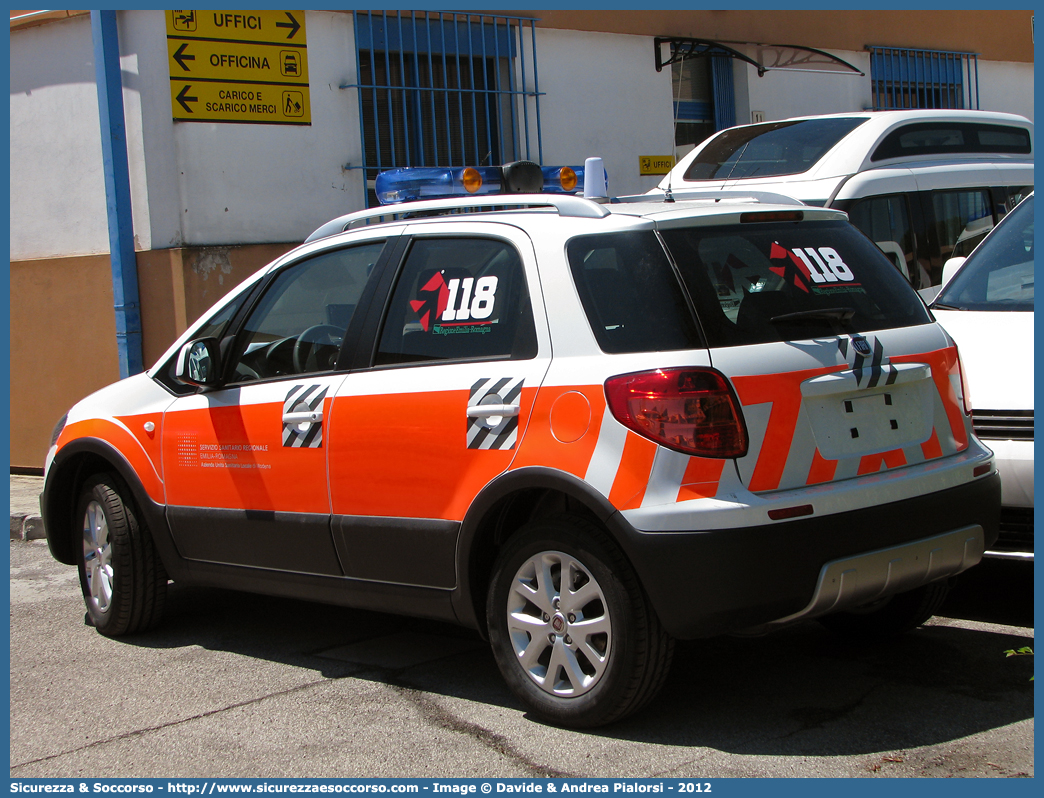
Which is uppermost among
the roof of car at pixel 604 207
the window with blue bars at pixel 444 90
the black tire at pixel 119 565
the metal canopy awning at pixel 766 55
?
the metal canopy awning at pixel 766 55

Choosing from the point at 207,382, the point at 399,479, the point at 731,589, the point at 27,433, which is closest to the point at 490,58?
the point at 27,433

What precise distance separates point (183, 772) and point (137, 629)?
175cm

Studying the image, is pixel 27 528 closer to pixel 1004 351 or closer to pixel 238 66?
pixel 238 66

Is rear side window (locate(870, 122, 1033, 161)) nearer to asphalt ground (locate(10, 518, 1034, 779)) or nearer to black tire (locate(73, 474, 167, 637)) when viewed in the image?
asphalt ground (locate(10, 518, 1034, 779))

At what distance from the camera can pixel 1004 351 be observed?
15.5 feet

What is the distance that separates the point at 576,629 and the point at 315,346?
161 centimetres

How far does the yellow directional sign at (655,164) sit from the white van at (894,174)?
368 centimetres

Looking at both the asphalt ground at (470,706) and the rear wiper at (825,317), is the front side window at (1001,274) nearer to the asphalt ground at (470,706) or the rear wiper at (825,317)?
the asphalt ground at (470,706)

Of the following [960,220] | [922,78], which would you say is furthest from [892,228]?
[922,78]

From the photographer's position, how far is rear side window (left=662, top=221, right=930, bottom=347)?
350 centimetres

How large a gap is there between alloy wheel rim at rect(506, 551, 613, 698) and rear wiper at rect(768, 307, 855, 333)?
38.8 inches

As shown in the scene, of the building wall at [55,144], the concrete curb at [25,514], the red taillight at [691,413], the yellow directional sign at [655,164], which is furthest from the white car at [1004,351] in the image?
the building wall at [55,144]

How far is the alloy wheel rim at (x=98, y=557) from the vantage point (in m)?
5.15
